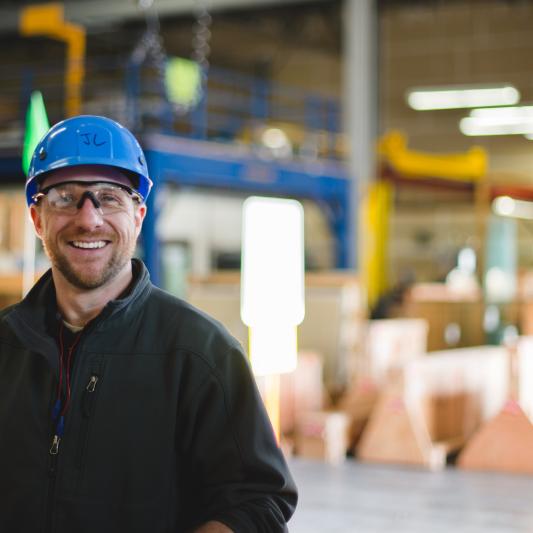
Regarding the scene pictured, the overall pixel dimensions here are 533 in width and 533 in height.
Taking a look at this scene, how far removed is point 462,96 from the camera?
2500cm

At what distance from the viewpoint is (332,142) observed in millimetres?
18500

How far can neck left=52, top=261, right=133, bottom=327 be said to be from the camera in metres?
2.26

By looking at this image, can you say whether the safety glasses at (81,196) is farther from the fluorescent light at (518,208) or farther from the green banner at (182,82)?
the fluorescent light at (518,208)

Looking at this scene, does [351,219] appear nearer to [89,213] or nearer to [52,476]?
[89,213]

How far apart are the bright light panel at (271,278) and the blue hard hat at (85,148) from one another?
3.85 metres

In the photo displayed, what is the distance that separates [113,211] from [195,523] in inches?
29.4

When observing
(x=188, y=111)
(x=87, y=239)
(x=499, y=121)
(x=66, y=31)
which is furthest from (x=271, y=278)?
(x=499, y=121)

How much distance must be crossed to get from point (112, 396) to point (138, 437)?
0.11 metres

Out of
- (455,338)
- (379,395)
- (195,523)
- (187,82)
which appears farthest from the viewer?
(455,338)

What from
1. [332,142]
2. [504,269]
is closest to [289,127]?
[332,142]

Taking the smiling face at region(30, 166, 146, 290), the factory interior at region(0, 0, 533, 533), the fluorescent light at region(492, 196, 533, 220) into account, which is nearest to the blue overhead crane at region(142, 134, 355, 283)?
the factory interior at region(0, 0, 533, 533)

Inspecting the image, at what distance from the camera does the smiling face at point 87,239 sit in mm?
2223

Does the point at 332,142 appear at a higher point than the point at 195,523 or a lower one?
higher

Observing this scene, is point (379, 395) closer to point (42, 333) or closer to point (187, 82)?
point (187, 82)
